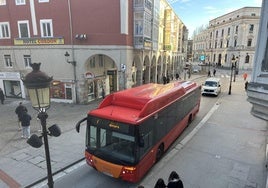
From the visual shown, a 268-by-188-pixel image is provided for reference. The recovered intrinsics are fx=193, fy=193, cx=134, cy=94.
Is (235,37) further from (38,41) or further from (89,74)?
(38,41)

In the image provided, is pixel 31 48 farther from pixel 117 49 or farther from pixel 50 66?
pixel 117 49

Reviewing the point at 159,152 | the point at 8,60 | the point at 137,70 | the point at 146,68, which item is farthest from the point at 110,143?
the point at 8,60

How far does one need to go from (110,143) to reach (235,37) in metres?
69.1

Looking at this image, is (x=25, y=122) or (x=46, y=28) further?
(x=46, y=28)

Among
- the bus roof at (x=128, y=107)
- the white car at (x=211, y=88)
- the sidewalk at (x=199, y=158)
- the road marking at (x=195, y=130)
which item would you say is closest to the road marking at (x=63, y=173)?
the sidewalk at (x=199, y=158)

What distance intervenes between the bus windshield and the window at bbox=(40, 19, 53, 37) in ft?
49.8

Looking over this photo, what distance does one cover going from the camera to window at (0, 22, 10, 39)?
19688mm

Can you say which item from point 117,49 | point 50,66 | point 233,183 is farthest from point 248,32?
point 233,183

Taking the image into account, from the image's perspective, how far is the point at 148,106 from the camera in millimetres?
6699

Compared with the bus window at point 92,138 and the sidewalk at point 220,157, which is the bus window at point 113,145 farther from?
the sidewalk at point 220,157

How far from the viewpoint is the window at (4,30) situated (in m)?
19.7

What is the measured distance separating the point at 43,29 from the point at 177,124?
A: 15.9 meters

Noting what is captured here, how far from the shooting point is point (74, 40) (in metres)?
17.9

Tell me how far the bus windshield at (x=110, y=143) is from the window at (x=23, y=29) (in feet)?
55.5
